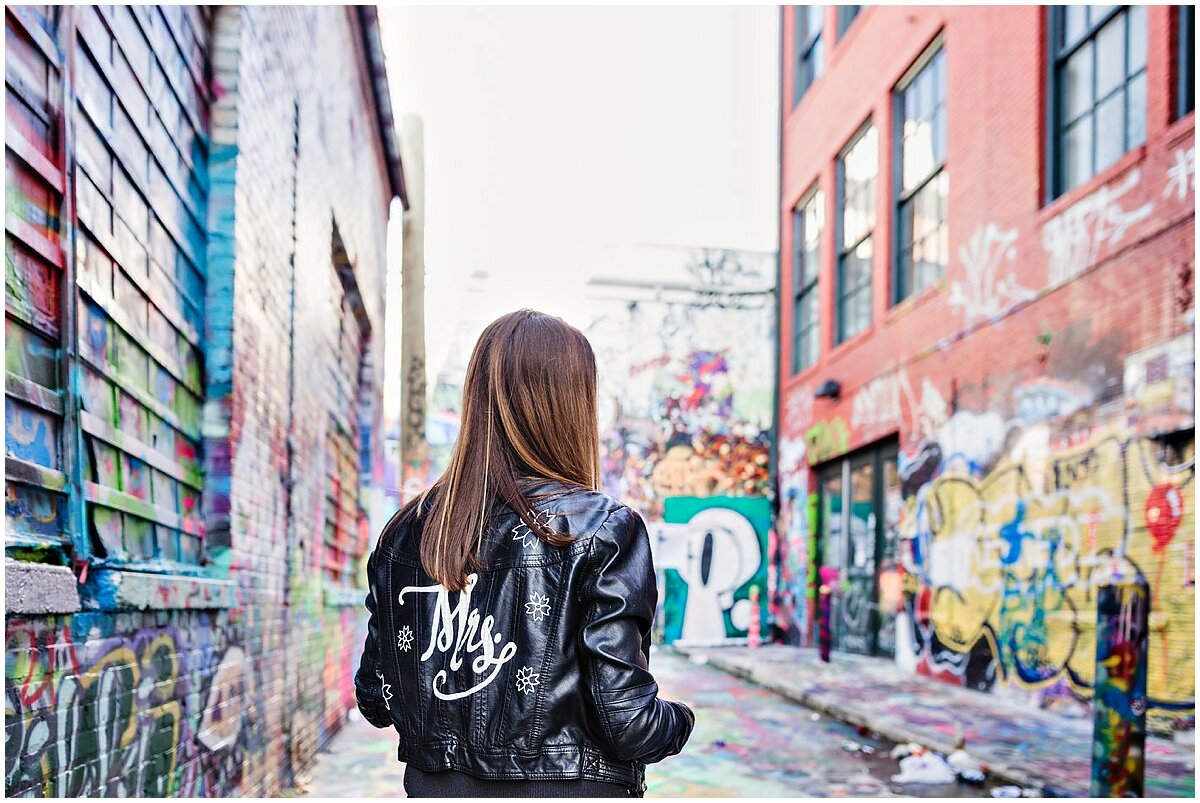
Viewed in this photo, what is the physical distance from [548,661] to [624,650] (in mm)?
137

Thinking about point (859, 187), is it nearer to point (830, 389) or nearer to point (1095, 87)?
point (830, 389)

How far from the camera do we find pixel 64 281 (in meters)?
2.91

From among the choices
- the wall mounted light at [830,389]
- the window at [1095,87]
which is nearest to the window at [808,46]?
the wall mounted light at [830,389]

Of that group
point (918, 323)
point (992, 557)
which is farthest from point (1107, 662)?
point (918, 323)

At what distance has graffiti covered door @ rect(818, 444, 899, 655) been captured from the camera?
1352 centimetres

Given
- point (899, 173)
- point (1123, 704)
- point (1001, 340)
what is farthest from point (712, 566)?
point (1123, 704)

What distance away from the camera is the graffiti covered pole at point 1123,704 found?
509cm

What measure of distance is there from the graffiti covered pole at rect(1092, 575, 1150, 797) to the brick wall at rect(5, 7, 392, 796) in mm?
3928

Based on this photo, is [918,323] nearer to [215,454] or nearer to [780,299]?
[780,299]

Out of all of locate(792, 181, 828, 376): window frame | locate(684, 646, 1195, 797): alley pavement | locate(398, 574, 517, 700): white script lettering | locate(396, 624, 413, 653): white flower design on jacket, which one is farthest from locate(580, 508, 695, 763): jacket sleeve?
locate(792, 181, 828, 376): window frame

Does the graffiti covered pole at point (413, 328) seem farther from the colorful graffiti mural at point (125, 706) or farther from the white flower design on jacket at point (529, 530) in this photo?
the white flower design on jacket at point (529, 530)

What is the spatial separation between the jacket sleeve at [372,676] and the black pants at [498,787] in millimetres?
179

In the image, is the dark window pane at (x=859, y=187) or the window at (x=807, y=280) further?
the window at (x=807, y=280)

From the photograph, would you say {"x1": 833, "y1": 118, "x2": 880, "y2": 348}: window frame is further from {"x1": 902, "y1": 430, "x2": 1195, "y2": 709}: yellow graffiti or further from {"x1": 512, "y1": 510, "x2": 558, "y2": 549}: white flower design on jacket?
{"x1": 512, "y1": 510, "x2": 558, "y2": 549}: white flower design on jacket
